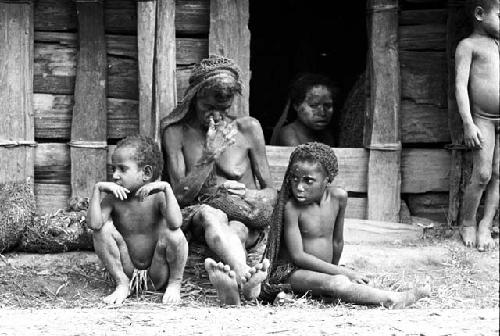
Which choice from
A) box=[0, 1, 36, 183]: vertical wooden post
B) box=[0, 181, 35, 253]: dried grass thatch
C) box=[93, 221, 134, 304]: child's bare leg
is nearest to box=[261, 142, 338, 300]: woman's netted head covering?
box=[93, 221, 134, 304]: child's bare leg

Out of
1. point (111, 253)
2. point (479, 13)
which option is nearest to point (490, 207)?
point (479, 13)

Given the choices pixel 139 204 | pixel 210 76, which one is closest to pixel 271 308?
pixel 139 204

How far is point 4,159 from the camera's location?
7.60 m

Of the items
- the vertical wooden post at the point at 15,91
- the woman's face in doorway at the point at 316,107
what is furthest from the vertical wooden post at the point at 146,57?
the woman's face in doorway at the point at 316,107

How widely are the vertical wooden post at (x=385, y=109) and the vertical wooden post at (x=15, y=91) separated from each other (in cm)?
259

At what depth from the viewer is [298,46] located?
1082 centimetres

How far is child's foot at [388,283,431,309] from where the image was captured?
246 inches

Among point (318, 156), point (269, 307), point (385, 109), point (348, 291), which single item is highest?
point (385, 109)

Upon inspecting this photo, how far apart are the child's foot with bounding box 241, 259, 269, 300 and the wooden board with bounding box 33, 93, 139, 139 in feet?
6.63

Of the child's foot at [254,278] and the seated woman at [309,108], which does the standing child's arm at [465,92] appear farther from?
the child's foot at [254,278]

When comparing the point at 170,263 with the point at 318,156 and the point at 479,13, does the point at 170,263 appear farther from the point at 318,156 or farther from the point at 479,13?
the point at 479,13

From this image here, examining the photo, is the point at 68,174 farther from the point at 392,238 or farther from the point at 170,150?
the point at 392,238

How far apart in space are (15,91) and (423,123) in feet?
10.2

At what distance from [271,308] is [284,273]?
14.0 inches
